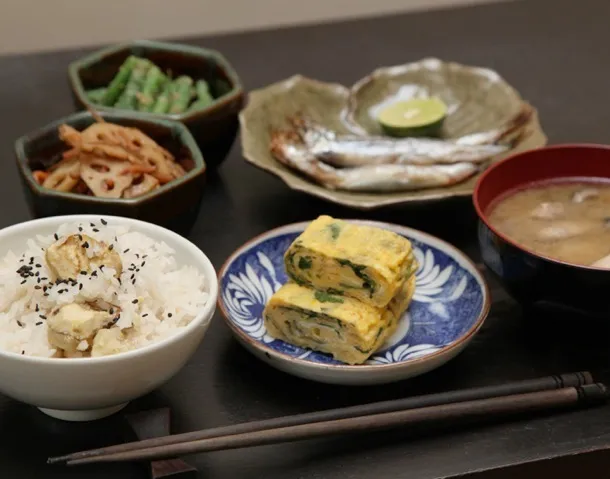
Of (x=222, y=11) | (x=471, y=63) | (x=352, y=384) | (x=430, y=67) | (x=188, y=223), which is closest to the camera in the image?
(x=352, y=384)

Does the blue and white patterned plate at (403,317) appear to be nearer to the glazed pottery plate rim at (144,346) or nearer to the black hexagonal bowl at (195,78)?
the glazed pottery plate rim at (144,346)

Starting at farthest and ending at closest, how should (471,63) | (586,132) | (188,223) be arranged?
(471,63)
(586,132)
(188,223)

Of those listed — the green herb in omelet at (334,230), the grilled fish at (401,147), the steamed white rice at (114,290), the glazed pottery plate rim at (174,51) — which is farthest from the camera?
the grilled fish at (401,147)

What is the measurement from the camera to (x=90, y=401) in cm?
116

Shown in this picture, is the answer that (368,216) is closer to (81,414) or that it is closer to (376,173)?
(376,173)

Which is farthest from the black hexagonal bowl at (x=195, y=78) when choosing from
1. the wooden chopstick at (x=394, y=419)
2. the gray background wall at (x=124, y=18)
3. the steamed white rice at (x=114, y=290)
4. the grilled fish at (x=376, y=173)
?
the gray background wall at (x=124, y=18)

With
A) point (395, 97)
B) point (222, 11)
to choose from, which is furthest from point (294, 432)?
point (222, 11)

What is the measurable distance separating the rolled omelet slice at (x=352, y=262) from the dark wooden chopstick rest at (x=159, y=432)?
0.30m

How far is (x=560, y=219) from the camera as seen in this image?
5.00ft

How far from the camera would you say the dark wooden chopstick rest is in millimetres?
1147

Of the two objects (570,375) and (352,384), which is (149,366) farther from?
(570,375)

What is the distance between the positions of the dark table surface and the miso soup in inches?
4.8

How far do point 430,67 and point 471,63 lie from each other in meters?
0.30

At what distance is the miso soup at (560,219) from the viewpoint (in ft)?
4.76
